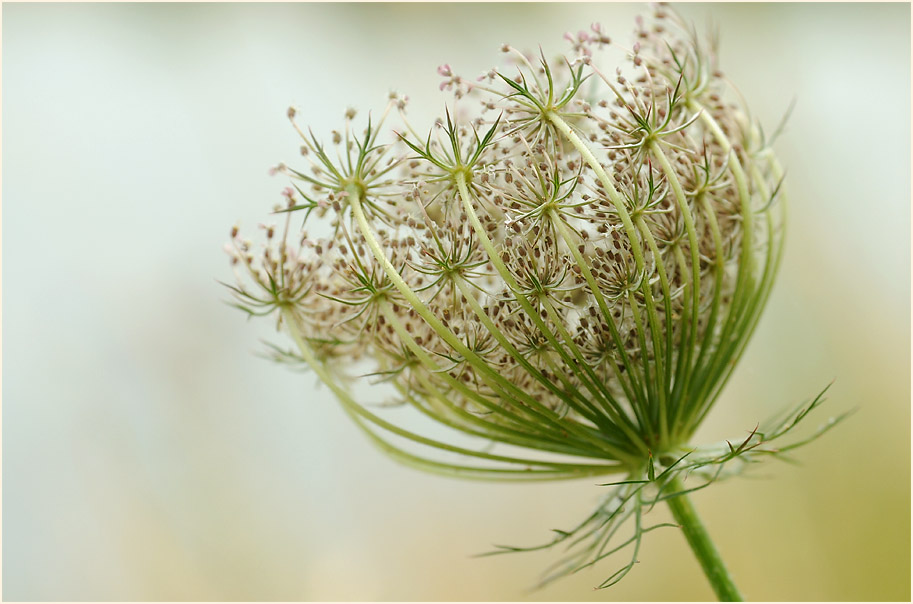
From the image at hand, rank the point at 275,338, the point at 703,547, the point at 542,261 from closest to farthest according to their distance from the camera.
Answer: the point at 542,261, the point at 703,547, the point at 275,338

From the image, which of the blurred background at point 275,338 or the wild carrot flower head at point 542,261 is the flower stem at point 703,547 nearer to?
the wild carrot flower head at point 542,261

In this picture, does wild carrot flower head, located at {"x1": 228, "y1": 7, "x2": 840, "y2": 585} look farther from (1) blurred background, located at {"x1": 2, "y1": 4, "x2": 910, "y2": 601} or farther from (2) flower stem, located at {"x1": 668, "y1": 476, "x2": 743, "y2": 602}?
(1) blurred background, located at {"x1": 2, "y1": 4, "x2": 910, "y2": 601}

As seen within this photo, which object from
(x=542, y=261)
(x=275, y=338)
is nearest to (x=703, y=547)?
(x=542, y=261)

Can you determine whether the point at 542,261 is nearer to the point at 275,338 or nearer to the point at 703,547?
the point at 703,547

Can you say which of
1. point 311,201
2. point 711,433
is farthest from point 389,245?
point 711,433

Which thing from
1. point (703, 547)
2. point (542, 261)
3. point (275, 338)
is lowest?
point (703, 547)
